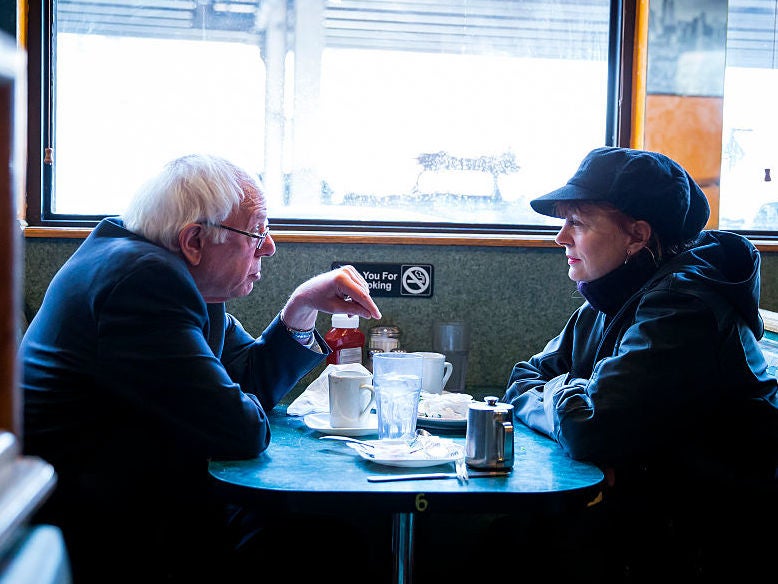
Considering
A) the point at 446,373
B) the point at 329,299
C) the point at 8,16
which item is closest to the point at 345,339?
the point at 446,373

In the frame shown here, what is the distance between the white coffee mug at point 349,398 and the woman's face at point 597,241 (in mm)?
554

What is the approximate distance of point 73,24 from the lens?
2492 mm

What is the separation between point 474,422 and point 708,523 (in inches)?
19.4

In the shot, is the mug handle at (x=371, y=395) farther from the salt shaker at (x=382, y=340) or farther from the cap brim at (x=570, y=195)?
the salt shaker at (x=382, y=340)

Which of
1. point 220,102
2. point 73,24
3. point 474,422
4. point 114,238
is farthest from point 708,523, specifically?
point 73,24

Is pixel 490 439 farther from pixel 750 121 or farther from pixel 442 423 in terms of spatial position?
pixel 750 121

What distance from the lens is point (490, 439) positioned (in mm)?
1354

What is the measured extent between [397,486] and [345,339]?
1099 millimetres

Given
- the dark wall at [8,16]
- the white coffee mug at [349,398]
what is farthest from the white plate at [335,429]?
the dark wall at [8,16]

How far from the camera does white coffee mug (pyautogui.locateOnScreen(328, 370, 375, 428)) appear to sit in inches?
63.0

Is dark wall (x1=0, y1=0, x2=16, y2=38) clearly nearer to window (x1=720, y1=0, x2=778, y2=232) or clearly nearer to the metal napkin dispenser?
the metal napkin dispenser

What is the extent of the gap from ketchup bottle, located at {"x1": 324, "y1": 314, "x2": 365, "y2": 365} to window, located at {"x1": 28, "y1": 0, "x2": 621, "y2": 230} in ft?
1.19

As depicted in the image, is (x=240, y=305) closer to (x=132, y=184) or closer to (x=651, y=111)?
(x=132, y=184)

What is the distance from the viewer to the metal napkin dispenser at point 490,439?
135 cm
